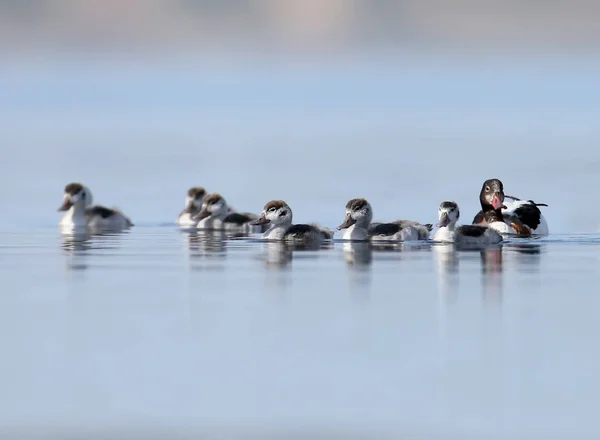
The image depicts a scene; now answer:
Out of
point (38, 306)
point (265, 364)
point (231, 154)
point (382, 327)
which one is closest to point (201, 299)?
point (38, 306)

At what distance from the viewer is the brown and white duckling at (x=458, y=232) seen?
18.5 meters

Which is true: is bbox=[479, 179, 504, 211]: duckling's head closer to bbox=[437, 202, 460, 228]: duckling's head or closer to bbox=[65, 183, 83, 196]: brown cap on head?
bbox=[437, 202, 460, 228]: duckling's head

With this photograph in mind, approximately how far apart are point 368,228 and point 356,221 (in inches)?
9.8

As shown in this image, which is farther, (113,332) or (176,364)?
(113,332)

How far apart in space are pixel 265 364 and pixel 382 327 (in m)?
1.51

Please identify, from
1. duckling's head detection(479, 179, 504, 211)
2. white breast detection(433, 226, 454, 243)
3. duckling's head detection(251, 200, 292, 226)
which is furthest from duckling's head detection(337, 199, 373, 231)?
duckling's head detection(479, 179, 504, 211)

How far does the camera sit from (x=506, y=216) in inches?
827

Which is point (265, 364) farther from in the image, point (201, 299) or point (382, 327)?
point (201, 299)

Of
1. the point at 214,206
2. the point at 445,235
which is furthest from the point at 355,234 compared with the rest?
the point at 214,206

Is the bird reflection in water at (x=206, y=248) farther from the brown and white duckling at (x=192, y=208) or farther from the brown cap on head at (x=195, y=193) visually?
the brown cap on head at (x=195, y=193)

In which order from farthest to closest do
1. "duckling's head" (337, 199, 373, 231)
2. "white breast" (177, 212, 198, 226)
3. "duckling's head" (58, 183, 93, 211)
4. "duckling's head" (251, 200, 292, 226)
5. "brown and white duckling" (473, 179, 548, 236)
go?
"duckling's head" (58, 183, 93, 211) < "white breast" (177, 212, 198, 226) < "brown and white duckling" (473, 179, 548, 236) < "duckling's head" (251, 200, 292, 226) < "duckling's head" (337, 199, 373, 231)

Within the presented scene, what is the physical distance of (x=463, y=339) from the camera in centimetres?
1057

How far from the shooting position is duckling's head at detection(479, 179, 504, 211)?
68.2 ft

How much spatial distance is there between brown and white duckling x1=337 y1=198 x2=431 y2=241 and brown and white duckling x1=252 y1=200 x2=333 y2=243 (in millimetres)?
303
